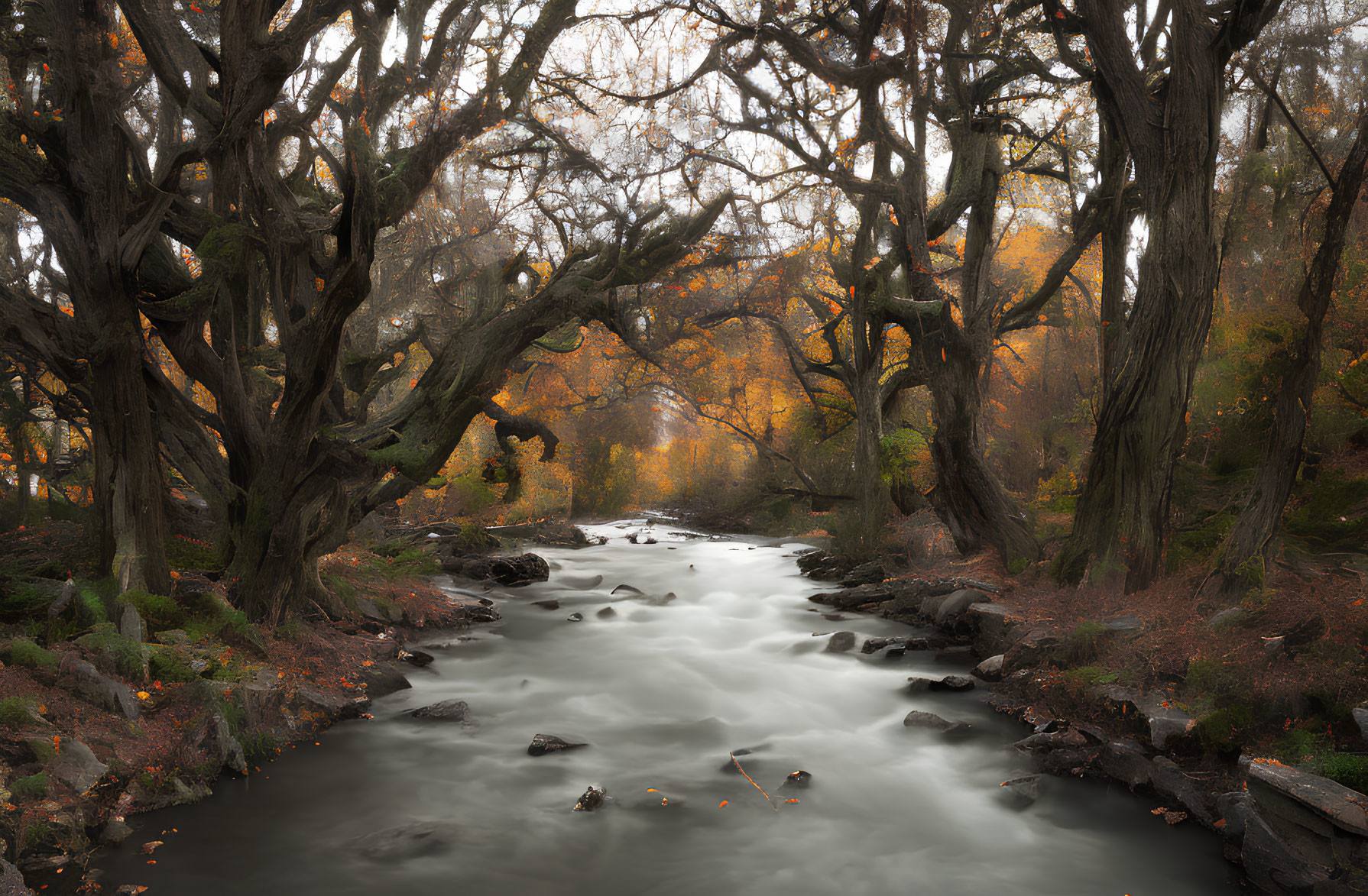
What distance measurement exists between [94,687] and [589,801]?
12.6ft

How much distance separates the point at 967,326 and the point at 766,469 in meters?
16.7

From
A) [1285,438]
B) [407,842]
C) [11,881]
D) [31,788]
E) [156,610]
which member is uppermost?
[1285,438]

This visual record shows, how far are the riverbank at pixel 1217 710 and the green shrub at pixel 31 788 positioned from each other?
24.6 feet

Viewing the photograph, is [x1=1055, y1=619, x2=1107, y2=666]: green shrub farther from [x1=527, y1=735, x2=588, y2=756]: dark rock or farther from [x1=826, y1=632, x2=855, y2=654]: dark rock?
[x1=527, y1=735, x2=588, y2=756]: dark rock

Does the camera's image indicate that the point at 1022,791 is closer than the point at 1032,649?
Yes

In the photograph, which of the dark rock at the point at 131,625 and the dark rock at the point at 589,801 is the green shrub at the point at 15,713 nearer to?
the dark rock at the point at 131,625

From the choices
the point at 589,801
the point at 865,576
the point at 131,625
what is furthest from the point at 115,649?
the point at 865,576

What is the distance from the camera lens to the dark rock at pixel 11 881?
3.93 meters

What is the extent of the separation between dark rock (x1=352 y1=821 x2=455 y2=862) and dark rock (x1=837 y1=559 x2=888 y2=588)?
35.7 feet

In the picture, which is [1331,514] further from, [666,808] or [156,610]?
[156,610]

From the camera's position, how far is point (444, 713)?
8320 millimetres

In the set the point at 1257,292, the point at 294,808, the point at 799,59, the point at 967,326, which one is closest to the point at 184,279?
the point at 294,808

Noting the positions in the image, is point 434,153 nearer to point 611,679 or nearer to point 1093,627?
point 611,679

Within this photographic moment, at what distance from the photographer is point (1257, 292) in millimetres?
11422
